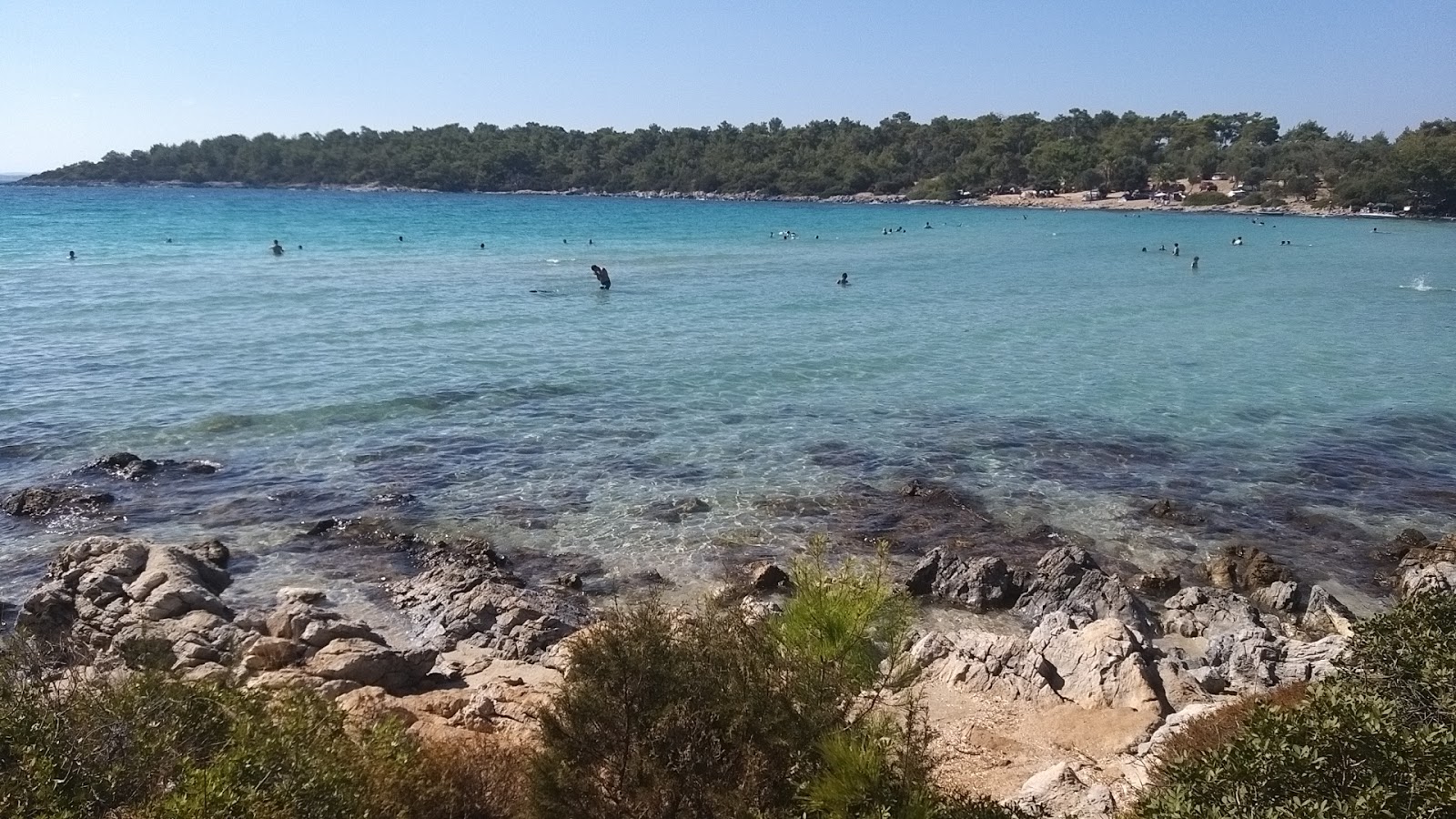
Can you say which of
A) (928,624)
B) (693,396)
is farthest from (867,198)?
(928,624)

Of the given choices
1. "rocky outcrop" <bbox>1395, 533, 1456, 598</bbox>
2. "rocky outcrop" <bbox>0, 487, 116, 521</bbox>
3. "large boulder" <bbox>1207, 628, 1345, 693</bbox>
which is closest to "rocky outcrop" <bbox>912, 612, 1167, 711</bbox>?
"large boulder" <bbox>1207, 628, 1345, 693</bbox>

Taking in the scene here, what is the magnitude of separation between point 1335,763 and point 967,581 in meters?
8.65

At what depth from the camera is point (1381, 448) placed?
21.6 metres

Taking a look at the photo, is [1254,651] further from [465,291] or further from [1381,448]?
[465,291]

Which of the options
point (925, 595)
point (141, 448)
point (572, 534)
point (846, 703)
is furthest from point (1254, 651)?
point (141, 448)

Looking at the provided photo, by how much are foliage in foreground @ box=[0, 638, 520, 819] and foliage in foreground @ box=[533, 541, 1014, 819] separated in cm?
96

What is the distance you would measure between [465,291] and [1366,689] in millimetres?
42808

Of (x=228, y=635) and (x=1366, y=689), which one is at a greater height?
(x=1366, y=689)

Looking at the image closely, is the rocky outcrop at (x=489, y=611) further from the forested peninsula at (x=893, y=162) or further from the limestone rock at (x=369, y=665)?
the forested peninsula at (x=893, y=162)

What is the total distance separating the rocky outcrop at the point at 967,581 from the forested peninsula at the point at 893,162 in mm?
124530

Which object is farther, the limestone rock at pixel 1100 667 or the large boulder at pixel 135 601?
the large boulder at pixel 135 601

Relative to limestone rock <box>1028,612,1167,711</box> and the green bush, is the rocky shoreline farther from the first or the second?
the green bush

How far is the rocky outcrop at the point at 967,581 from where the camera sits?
14055 mm

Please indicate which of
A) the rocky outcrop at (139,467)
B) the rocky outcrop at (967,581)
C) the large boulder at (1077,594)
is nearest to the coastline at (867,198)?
the large boulder at (1077,594)
